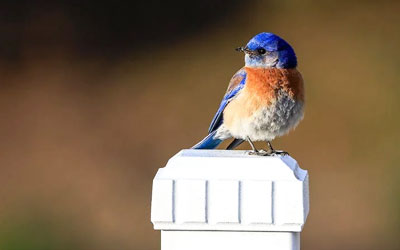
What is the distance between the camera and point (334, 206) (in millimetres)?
7668

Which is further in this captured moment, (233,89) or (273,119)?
(233,89)

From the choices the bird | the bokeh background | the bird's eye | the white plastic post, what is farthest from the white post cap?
the bokeh background

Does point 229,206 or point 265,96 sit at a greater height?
point 265,96

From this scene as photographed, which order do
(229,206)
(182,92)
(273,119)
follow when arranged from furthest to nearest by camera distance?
(182,92)
(273,119)
(229,206)

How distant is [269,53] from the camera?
12.0 feet

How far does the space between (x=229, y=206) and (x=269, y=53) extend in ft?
6.22

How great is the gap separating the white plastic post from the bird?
67.7 inches

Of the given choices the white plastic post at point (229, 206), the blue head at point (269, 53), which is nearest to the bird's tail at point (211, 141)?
the blue head at point (269, 53)

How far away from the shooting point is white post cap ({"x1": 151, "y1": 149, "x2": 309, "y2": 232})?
1.81 metres

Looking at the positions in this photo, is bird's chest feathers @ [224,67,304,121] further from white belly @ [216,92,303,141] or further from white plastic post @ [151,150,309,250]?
white plastic post @ [151,150,309,250]

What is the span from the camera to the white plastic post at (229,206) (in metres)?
1.81

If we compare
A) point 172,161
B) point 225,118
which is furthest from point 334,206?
point 172,161

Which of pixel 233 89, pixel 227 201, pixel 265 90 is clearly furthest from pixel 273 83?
pixel 227 201

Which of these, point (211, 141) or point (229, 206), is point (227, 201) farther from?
point (211, 141)
